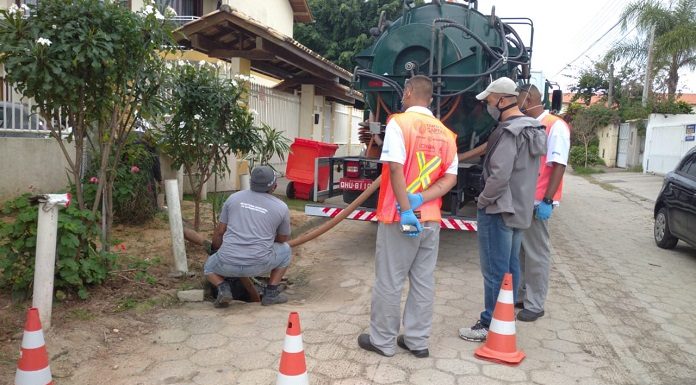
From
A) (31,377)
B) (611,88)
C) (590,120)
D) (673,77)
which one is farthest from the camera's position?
(611,88)

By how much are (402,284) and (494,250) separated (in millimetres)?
783

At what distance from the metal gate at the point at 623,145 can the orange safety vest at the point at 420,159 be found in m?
24.1

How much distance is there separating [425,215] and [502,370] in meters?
1.10

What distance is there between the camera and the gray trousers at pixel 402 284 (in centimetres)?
343

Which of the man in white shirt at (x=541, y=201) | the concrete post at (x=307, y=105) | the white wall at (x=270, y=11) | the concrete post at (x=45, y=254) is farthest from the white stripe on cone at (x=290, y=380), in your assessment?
the white wall at (x=270, y=11)

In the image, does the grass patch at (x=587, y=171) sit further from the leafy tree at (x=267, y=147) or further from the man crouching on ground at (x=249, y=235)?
the man crouching on ground at (x=249, y=235)

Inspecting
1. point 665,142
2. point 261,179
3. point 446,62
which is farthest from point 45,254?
point 665,142

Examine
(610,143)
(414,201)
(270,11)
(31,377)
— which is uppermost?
(270,11)

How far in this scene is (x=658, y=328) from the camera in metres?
4.40

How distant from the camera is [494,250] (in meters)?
3.80

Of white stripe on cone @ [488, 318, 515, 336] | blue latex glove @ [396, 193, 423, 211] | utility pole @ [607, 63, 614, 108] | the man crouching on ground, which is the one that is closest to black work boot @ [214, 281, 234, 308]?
the man crouching on ground

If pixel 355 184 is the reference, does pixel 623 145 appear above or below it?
above

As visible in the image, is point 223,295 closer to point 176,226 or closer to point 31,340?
point 176,226

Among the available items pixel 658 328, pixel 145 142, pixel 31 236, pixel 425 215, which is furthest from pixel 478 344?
pixel 145 142
